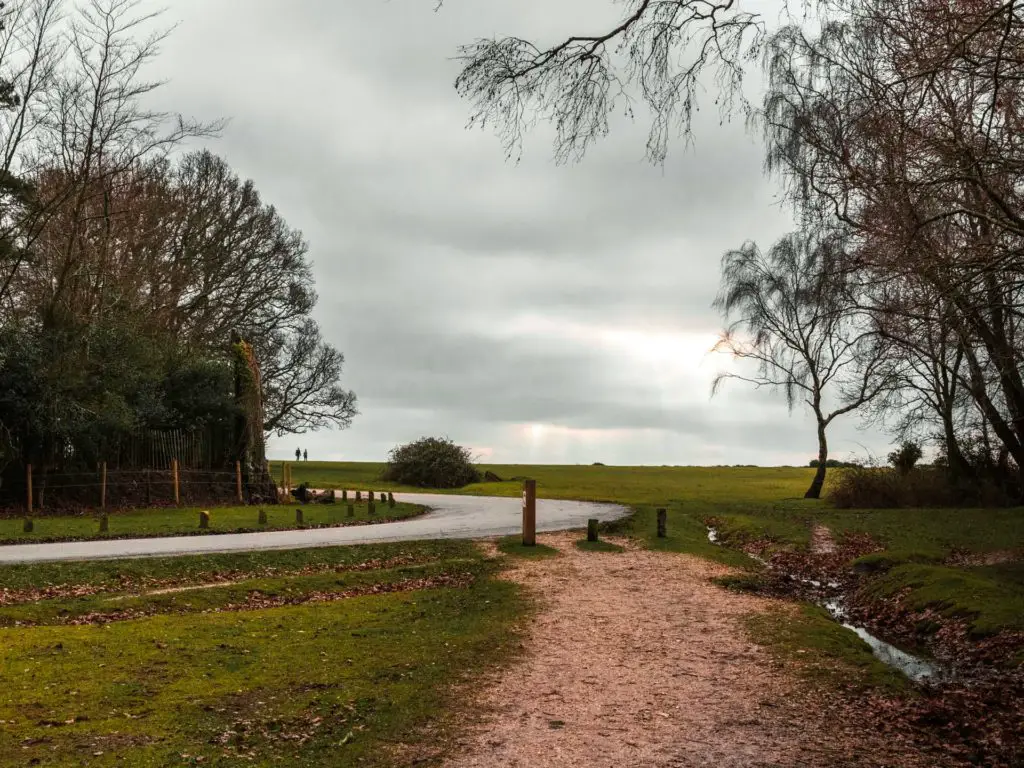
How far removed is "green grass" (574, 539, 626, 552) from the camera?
825 inches

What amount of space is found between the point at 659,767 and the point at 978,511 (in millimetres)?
26128

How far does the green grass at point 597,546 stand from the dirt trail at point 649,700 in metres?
5.82

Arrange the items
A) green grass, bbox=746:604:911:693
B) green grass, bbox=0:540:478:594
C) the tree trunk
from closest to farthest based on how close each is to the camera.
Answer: green grass, bbox=746:604:911:693 → green grass, bbox=0:540:478:594 → the tree trunk

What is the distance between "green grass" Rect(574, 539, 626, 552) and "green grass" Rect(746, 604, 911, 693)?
6929mm

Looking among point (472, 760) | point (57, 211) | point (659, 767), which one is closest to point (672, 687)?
point (659, 767)

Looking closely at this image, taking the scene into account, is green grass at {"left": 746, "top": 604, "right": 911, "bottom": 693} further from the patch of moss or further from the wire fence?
the wire fence

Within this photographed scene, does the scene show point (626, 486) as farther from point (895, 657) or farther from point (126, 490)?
point (895, 657)

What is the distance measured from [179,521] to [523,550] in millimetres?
11526

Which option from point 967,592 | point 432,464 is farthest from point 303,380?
point 967,592

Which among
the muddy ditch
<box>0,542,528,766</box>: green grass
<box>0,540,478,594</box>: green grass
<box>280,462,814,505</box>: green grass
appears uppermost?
<box>280,462,814,505</box>: green grass

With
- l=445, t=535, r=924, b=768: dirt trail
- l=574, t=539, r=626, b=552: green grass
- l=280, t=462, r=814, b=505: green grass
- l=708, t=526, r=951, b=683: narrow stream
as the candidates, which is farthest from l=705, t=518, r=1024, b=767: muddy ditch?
l=280, t=462, r=814, b=505: green grass

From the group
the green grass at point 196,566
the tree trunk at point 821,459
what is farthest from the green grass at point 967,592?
the tree trunk at point 821,459

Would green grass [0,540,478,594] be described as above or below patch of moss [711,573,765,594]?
above

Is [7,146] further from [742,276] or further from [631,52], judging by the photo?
[742,276]
